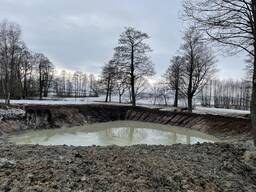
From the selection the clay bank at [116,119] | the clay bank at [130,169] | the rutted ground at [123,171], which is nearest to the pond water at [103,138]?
the clay bank at [116,119]

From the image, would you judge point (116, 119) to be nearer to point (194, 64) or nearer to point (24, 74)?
point (194, 64)

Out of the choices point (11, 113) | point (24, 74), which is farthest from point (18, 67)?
point (11, 113)

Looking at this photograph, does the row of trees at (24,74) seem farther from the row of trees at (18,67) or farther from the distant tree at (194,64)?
the distant tree at (194,64)

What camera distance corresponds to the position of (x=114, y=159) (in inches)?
227

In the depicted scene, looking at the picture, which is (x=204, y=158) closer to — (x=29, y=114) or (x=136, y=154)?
(x=136, y=154)

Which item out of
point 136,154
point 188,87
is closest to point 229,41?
point 136,154

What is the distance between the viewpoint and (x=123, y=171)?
5078 millimetres

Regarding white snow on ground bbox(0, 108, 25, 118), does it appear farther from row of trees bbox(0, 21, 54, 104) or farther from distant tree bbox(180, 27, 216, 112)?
distant tree bbox(180, 27, 216, 112)

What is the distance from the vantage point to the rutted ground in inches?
176

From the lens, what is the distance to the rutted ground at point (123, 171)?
4.47 m

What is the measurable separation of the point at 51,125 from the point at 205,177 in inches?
894

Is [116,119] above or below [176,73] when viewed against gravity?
below

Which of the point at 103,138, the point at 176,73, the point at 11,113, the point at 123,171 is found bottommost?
the point at 103,138

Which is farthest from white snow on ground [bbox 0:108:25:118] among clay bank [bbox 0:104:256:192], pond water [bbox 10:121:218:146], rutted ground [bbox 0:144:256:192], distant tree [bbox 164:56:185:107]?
distant tree [bbox 164:56:185:107]
